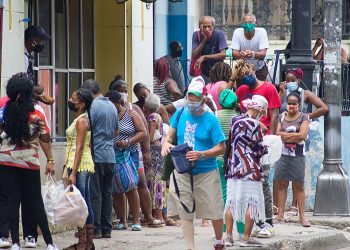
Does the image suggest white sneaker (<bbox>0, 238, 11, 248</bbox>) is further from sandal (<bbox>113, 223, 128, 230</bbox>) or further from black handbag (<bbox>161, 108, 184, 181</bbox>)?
sandal (<bbox>113, 223, 128, 230</bbox>)

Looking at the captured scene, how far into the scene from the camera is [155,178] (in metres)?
15.6

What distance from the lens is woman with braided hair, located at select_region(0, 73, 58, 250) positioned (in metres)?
12.1

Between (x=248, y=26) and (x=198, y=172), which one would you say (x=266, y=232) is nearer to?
(x=198, y=172)

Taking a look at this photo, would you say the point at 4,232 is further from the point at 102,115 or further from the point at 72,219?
the point at 102,115

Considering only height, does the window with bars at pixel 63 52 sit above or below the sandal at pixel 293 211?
above

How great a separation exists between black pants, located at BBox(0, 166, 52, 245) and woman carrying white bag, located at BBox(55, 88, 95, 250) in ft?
0.70

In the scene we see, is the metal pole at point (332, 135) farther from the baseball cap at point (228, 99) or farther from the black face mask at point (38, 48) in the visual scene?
the black face mask at point (38, 48)

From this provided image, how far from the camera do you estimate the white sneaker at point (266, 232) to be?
46.3 feet

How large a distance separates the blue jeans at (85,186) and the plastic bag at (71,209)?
0.32 metres

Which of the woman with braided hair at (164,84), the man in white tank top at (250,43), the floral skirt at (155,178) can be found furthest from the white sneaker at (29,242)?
the man in white tank top at (250,43)

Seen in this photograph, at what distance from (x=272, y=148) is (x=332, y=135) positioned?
299cm

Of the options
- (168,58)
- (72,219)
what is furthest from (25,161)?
(168,58)

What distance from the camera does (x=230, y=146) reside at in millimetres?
13031

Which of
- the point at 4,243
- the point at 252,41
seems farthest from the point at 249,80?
the point at 4,243
